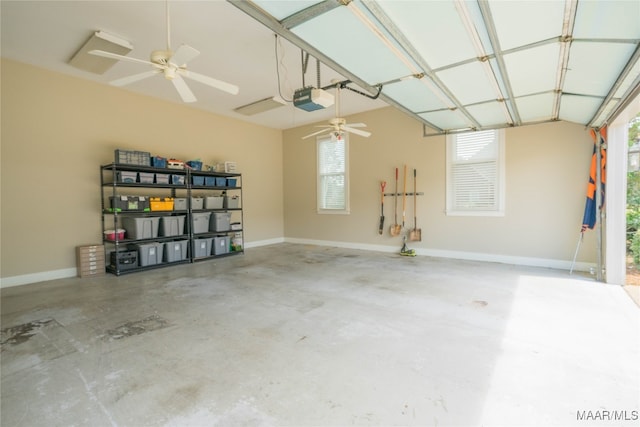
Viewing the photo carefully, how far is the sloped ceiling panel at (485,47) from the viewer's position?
2104mm

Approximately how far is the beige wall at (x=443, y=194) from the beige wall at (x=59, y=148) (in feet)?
12.1

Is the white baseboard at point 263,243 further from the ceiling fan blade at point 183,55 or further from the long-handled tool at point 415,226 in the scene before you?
the ceiling fan blade at point 183,55

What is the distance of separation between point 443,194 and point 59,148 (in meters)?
7.14

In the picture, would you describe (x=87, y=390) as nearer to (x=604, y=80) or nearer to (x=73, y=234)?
(x=73, y=234)

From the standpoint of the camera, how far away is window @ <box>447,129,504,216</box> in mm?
5551

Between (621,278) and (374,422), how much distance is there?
4.63 m

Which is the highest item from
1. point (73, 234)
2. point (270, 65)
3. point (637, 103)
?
point (270, 65)

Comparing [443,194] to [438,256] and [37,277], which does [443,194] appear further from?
[37,277]

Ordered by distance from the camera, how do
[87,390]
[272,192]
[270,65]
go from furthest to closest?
[272,192], [270,65], [87,390]

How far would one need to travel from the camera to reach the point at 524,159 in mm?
5281

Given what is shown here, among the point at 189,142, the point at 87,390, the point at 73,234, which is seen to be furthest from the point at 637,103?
the point at 73,234

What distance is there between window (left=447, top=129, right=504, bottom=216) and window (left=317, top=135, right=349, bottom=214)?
8.42 feet

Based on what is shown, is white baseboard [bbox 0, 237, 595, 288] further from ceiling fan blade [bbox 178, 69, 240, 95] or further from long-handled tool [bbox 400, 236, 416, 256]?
ceiling fan blade [bbox 178, 69, 240, 95]

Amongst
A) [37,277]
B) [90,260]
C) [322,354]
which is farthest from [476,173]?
[37,277]
